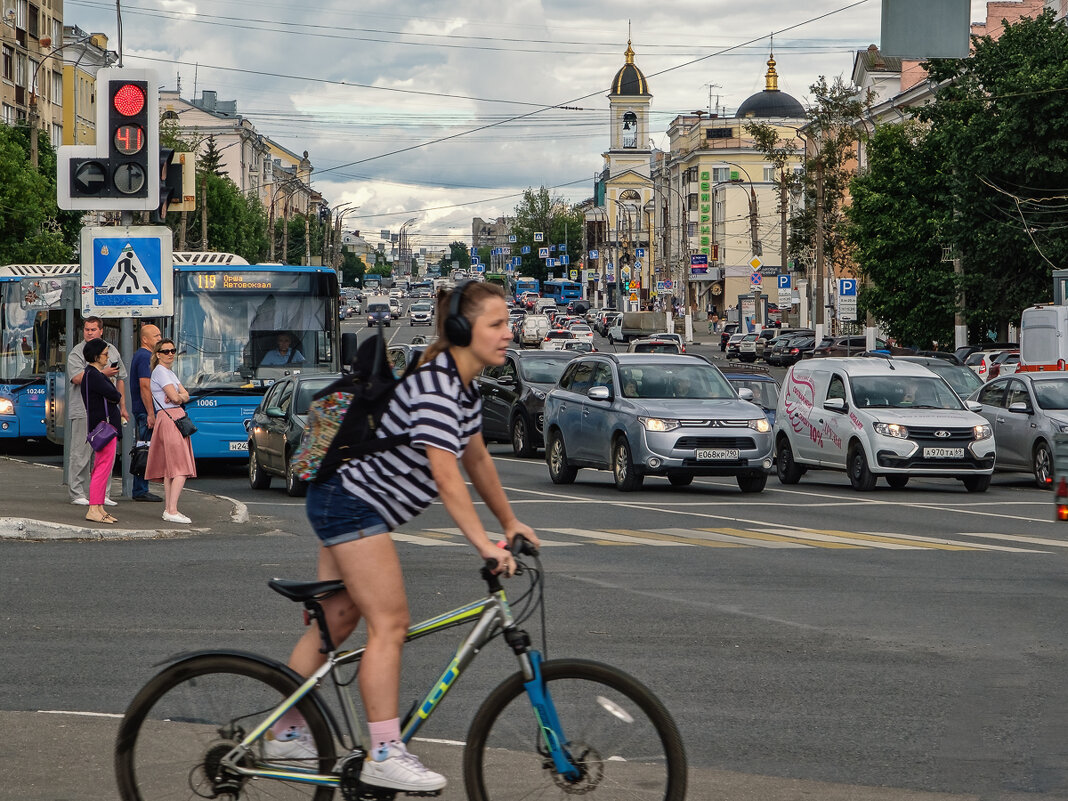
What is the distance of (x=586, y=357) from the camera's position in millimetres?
24109

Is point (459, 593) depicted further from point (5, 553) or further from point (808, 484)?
point (808, 484)

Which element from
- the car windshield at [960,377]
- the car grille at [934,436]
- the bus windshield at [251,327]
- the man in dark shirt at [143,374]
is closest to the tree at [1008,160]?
the car windshield at [960,377]

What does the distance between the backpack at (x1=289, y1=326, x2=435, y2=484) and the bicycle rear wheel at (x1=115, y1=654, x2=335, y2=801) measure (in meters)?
0.64

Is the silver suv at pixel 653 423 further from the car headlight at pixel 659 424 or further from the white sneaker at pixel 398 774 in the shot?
the white sneaker at pixel 398 774

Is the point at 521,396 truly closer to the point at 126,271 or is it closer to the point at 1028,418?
the point at 1028,418

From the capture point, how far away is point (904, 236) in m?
58.7

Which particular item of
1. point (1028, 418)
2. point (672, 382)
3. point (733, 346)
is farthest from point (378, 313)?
point (733, 346)

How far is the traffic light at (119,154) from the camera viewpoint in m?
15.6

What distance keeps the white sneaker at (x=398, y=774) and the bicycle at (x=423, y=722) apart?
0.05m

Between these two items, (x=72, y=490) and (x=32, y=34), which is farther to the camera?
(x=32, y=34)

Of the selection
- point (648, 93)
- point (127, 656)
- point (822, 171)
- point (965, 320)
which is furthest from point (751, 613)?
point (648, 93)

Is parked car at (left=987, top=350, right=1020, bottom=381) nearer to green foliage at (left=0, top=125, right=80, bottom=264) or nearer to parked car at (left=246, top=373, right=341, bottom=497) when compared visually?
parked car at (left=246, top=373, right=341, bottom=497)

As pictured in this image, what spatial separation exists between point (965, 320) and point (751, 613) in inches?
1819

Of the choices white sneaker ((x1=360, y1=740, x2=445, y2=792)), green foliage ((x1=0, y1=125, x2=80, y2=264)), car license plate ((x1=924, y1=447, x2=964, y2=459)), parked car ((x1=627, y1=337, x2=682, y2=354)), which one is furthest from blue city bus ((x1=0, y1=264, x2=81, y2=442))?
parked car ((x1=627, y1=337, x2=682, y2=354))
